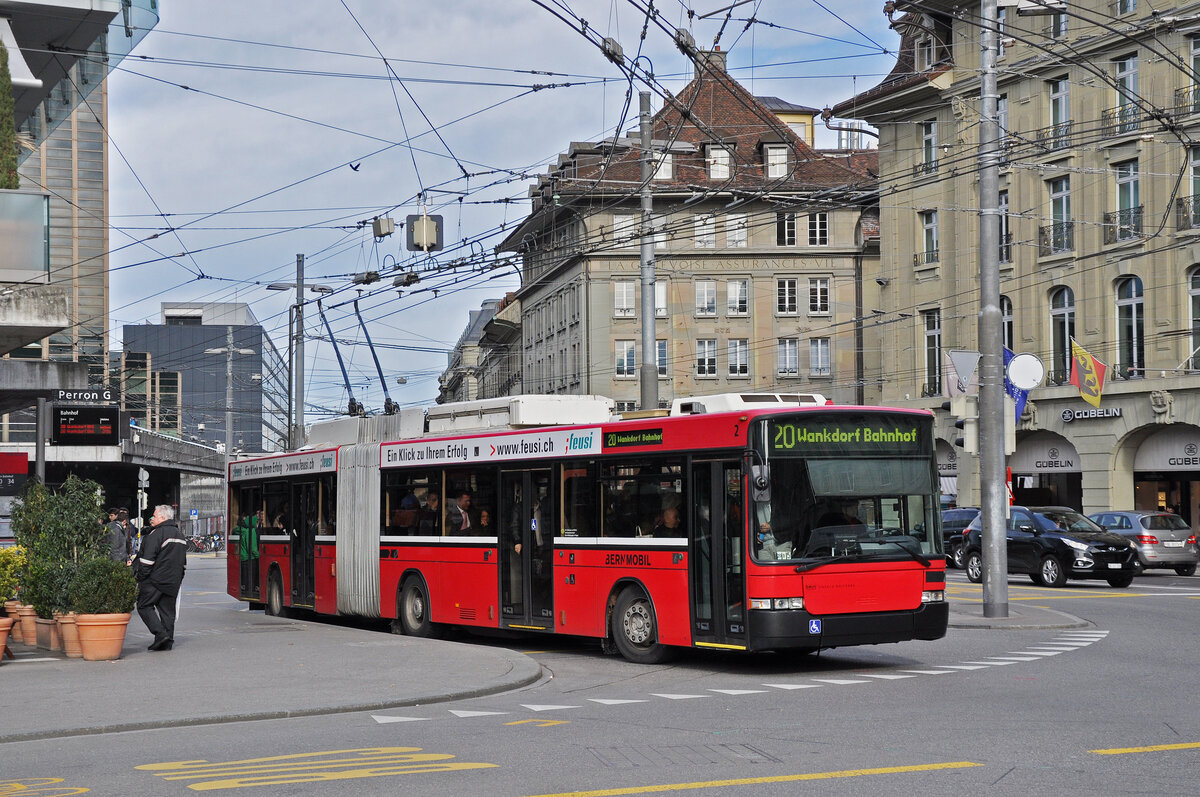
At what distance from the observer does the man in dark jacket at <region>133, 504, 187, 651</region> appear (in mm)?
17969

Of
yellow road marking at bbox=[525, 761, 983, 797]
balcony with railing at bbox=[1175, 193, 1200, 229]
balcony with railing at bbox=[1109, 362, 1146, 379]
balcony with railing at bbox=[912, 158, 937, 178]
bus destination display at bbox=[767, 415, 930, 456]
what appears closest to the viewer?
yellow road marking at bbox=[525, 761, 983, 797]

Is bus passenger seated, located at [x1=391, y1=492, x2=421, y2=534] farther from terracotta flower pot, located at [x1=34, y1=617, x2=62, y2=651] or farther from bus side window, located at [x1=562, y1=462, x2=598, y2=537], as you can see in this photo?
terracotta flower pot, located at [x1=34, y1=617, x2=62, y2=651]

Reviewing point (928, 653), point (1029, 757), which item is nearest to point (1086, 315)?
point (928, 653)

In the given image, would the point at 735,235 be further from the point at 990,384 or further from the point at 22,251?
the point at 22,251

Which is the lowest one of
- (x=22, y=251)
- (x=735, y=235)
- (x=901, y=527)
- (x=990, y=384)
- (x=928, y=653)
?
(x=928, y=653)

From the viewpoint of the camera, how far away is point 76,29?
882 inches

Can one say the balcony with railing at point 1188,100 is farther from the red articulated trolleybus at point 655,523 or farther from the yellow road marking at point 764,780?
the yellow road marking at point 764,780

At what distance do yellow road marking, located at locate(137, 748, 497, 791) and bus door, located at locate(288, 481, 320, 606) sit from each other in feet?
46.1

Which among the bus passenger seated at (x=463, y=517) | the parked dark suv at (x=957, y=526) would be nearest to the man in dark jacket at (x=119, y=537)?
the bus passenger seated at (x=463, y=517)

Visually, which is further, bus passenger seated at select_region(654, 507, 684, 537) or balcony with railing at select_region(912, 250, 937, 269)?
balcony with railing at select_region(912, 250, 937, 269)

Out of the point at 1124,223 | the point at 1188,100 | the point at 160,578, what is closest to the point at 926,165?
the point at 1124,223

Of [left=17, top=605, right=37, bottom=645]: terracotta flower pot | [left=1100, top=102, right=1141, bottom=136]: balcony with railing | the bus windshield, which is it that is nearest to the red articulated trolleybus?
the bus windshield

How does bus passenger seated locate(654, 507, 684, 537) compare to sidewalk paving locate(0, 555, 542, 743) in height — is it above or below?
above

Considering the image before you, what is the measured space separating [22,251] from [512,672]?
8741 mm
